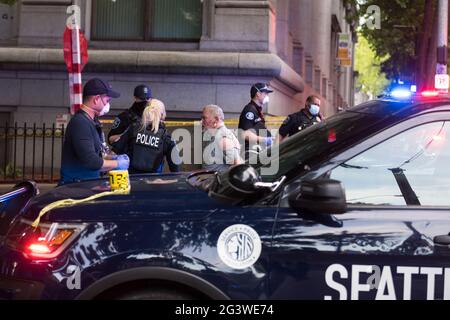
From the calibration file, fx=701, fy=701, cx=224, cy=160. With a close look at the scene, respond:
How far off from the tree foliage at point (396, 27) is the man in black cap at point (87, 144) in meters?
13.8

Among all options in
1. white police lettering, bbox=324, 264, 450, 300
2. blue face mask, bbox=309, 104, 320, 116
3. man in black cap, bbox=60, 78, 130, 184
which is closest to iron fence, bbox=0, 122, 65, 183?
blue face mask, bbox=309, 104, 320, 116

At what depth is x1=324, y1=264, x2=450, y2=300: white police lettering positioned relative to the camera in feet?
10.9

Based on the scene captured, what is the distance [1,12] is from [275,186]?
1325 cm

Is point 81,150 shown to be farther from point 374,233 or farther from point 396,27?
point 396,27

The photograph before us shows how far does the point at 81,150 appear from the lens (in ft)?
19.5

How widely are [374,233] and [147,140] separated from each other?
3873 mm

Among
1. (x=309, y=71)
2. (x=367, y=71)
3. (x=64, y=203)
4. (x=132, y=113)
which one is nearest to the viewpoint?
(x=64, y=203)

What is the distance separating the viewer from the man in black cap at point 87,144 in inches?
235

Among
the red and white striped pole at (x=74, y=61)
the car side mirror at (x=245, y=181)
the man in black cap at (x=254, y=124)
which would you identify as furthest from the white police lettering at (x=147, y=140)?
the red and white striped pole at (x=74, y=61)

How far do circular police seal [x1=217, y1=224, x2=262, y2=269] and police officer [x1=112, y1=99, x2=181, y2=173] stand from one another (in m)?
3.65

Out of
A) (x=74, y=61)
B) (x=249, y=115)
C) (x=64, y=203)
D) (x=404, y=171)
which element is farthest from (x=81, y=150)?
(x=74, y=61)

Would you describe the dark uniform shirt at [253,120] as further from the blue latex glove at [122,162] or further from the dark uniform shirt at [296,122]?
the blue latex glove at [122,162]

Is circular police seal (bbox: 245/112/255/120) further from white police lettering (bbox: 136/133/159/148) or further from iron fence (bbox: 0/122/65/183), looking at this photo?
iron fence (bbox: 0/122/65/183)
